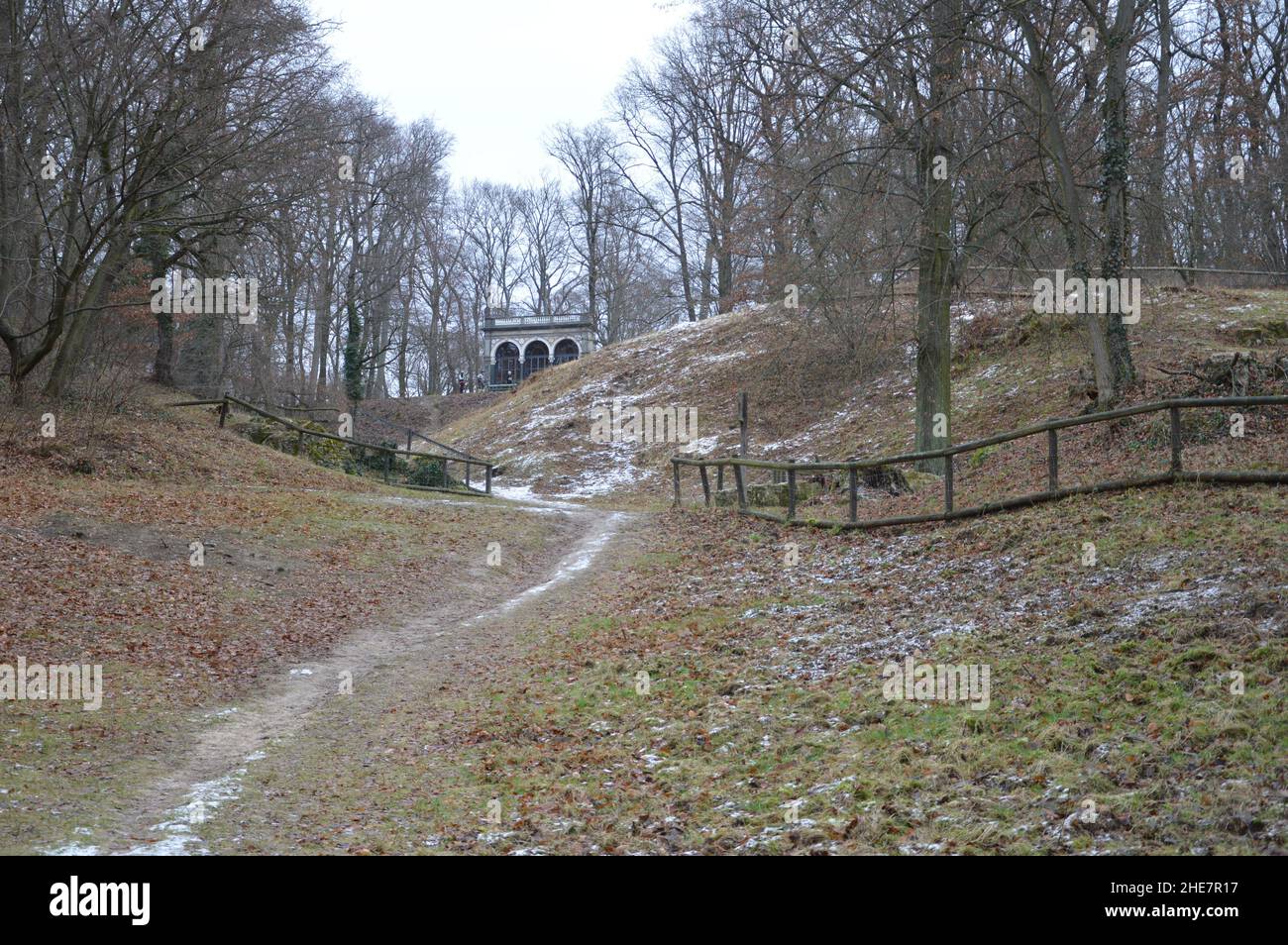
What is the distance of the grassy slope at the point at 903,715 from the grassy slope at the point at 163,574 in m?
1.61

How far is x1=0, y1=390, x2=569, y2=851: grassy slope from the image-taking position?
8.29 meters

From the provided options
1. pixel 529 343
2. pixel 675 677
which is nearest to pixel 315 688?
pixel 675 677

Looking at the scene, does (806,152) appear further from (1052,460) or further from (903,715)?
(903,715)

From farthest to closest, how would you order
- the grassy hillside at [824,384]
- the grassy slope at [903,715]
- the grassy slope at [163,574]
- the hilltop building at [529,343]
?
the hilltop building at [529,343] → the grassy hillside at [824,384] → the grassy slope at [163,574] → the grassy slope at [903,715]

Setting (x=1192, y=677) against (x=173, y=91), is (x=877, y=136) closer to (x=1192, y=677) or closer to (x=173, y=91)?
(x=173, y=91)

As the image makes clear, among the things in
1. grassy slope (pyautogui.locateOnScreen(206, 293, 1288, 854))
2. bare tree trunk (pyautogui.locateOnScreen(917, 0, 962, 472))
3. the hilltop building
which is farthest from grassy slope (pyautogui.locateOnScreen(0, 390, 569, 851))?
the hilltop building

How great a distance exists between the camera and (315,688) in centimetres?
1066

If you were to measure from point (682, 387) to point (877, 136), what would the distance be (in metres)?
19.2

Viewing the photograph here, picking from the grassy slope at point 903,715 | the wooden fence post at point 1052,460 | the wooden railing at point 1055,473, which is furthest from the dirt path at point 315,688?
the wooden fence post at point 1052,460

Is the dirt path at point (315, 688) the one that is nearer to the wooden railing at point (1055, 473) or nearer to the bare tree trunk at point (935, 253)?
the wooden railing at point (1055, 473)

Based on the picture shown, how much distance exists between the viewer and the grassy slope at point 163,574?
829cm

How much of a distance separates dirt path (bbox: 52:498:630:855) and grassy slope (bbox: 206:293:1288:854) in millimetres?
427

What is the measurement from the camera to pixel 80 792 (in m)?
7.32

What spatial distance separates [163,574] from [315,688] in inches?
163
